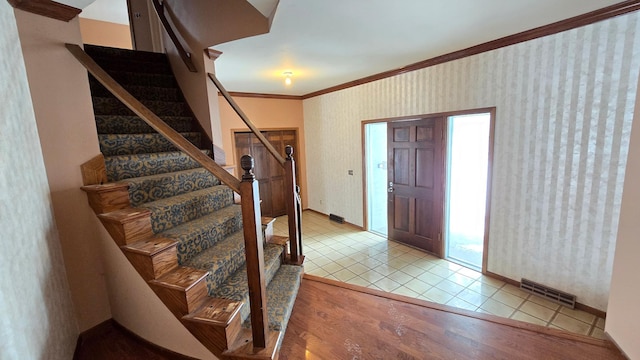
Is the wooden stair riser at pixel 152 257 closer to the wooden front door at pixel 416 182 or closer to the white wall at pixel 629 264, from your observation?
the white wall at pixel 629 264

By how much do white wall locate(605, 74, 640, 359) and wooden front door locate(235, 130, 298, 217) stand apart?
4778 millimetres

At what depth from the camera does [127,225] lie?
4.97 feet

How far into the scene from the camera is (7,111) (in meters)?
1.08

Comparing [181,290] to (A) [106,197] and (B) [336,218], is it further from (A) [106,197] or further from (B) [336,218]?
(B) [336,218]

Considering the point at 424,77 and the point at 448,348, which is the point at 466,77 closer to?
the point at 424,77

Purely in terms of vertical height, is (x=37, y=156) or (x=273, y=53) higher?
(x=273, y=53)

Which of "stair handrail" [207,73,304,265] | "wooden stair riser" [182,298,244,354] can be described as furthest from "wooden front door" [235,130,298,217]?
"wooden stair riser" [182,298,244,354]

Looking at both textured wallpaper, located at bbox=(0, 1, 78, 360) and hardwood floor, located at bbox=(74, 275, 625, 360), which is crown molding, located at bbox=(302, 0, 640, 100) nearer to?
hardwood floor, located at bbox=(74, 275, 625, 360)

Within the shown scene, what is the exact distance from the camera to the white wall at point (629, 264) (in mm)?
1405

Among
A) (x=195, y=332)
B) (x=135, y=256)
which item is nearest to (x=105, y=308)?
(x=135, y=256)

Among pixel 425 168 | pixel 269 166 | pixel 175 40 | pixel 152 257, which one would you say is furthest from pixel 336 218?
pixel 152 257

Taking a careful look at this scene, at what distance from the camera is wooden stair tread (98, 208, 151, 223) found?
59.3 inches

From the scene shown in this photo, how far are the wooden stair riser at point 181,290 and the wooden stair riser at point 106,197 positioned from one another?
556mm

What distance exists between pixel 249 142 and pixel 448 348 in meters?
4.66
